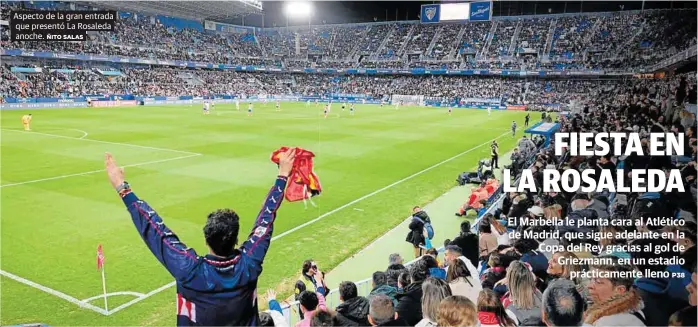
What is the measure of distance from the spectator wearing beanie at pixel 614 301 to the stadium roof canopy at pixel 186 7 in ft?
199

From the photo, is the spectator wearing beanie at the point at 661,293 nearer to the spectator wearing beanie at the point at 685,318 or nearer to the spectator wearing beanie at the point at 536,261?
the spectator wearing beanie at the point at 685,318

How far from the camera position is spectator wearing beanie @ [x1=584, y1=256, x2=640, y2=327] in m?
4.19

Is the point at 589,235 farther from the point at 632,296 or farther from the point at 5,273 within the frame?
the point at 5,273

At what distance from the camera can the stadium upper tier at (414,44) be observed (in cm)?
6588

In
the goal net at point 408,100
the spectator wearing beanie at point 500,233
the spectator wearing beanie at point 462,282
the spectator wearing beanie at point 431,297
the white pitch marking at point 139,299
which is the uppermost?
the goal net at point 408,100

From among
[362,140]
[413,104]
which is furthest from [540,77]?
[362,140]

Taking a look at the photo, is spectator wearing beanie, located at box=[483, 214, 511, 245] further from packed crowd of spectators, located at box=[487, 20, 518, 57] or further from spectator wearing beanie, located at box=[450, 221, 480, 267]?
packed crowd of spectators, located at box=[487, 20, 518, 57]

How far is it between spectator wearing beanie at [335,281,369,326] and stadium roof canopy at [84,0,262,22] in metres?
59.5

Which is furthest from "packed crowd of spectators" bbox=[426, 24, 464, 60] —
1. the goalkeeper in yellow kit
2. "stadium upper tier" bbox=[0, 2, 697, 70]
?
the goalkeeper in yellow kit

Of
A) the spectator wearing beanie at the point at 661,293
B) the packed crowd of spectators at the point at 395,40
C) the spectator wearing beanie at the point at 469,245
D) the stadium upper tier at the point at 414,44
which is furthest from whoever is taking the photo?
the packed crowd of spectators at the point at 395,40

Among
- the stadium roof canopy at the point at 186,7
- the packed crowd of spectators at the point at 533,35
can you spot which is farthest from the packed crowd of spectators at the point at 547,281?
the packed crowd of spectators at the point at 533,35

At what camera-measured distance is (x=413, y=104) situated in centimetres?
7238

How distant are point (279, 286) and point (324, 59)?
85651mm

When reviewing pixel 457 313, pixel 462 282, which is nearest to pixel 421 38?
pixel 462 282
